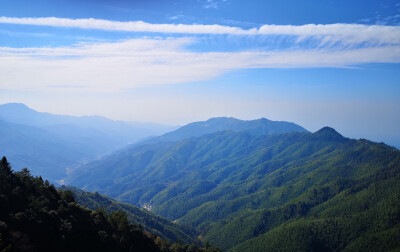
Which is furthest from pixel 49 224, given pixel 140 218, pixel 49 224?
pixel 140 218

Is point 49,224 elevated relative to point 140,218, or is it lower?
elevated

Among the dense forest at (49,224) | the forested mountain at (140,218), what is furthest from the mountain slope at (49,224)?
the forested mountain at (140,218)

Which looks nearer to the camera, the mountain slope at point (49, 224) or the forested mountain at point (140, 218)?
the mountain slope at point (49, 224)

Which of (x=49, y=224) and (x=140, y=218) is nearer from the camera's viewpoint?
(x=49, y=224)

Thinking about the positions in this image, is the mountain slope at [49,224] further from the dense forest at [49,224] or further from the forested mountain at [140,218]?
the forested mountain at [140,218]

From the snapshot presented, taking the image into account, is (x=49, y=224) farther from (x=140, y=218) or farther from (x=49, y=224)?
(x=140, y=218)

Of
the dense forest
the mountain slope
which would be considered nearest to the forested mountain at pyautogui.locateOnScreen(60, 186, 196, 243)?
the mountain slope

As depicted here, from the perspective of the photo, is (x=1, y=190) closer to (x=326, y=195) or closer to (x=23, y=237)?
(x=23, y=237)

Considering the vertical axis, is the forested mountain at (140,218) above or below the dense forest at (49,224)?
below

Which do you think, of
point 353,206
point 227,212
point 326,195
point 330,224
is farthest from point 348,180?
point 227,212
